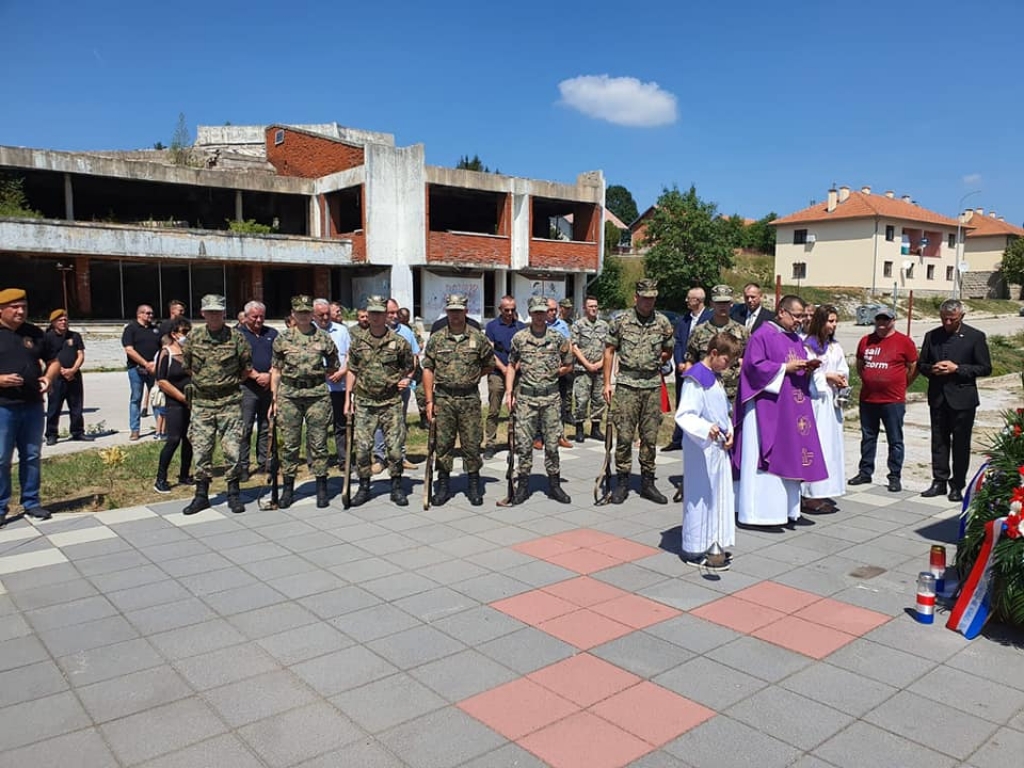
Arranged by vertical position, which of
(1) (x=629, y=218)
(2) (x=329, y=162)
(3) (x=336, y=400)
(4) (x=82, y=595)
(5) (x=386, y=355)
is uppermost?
(1) (x=629, y=218)

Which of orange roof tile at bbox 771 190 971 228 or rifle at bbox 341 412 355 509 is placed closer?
rifle at bbox 341 412 355 509

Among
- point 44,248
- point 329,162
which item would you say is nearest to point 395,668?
point 44,248

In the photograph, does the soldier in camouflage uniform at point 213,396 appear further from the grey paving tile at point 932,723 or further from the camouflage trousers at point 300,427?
the grey paving tile at point 932,723

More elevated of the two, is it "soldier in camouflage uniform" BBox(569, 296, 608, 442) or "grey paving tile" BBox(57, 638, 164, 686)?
"soldier in camouflage uniform" BBox(569, 296, 608, 442)

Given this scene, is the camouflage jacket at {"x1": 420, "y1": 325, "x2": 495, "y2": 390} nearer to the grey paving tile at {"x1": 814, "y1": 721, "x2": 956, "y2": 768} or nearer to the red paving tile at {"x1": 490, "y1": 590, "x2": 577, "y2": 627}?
the red paving tile at {"x1": 490, "y1": 590, "x2": 577, "y2": 627}

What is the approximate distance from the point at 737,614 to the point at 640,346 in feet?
10.5

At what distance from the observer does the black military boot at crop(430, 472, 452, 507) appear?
24.6 ft

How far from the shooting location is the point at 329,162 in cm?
2856

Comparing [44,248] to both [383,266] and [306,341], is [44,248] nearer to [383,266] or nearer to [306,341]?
[383,266]

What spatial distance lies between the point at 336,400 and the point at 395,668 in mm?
5100

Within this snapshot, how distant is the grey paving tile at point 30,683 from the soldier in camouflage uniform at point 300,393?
3.23 meters

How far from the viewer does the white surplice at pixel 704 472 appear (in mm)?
5398

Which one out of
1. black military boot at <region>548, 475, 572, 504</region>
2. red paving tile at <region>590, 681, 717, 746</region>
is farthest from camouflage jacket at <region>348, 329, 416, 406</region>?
red paving tile at <region>590, 681, 717, 746</region>

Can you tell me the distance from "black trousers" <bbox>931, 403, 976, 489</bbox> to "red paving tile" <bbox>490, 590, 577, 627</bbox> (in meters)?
4.79
